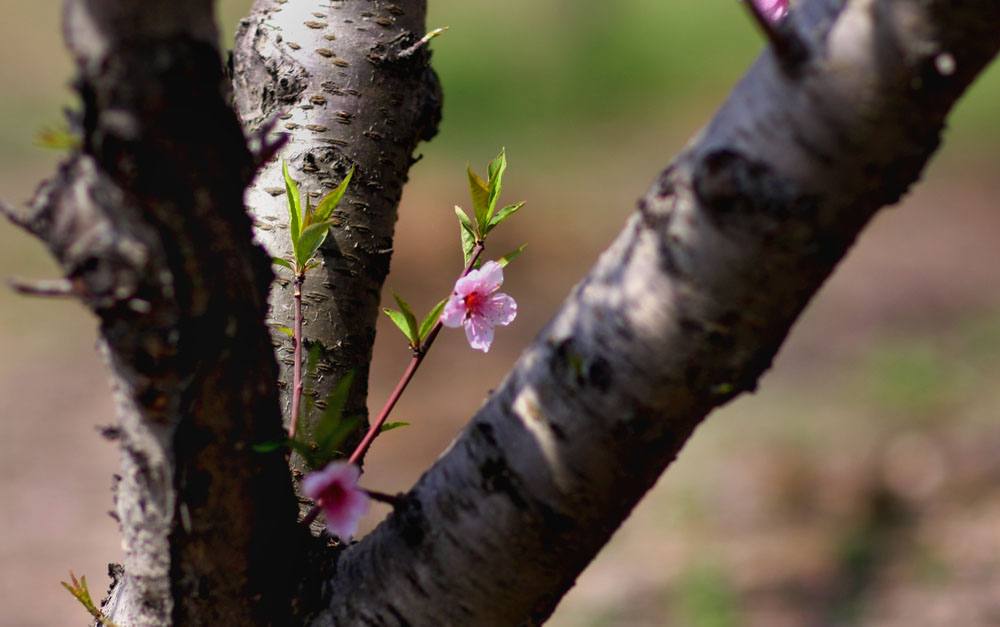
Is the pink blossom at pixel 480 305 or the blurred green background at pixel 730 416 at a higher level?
the blurred green background at pixel 730 416

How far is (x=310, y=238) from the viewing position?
0.56 meters

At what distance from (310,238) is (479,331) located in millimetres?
132

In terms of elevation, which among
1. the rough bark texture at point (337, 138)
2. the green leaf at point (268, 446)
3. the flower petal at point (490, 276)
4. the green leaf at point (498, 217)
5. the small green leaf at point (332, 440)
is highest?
the rough bark texture at point (337, 138)

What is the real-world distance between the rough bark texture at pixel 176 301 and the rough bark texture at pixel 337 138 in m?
0.16

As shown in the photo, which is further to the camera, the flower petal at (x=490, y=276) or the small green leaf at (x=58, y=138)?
the flower petal at (x=490, y=276)

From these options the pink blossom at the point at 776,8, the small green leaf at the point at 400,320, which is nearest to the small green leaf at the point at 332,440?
the small green leaf at the point at 400,320

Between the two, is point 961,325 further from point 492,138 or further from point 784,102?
point 492,138

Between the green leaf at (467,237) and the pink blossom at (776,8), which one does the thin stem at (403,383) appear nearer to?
the green leaf at (467,237)

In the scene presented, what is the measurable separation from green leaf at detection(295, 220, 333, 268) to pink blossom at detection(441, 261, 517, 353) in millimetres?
95

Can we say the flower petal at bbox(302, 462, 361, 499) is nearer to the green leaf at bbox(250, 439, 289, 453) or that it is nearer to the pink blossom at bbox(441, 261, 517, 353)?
the green leaf at bbox(250, 439, 289, 453)

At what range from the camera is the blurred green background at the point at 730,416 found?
6.52 feet

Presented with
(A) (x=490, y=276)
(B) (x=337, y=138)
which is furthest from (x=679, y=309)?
(B) (x=337, y=138)

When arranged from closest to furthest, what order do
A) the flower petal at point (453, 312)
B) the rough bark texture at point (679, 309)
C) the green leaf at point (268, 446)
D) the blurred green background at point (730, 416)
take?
the rough bark texture at point (679, 309) → the green leaf at point (268, 446) → the flower petal at point (453, 312) → the blurred green background at point (730, 416)

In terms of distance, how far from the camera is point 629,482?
445 millimetres
